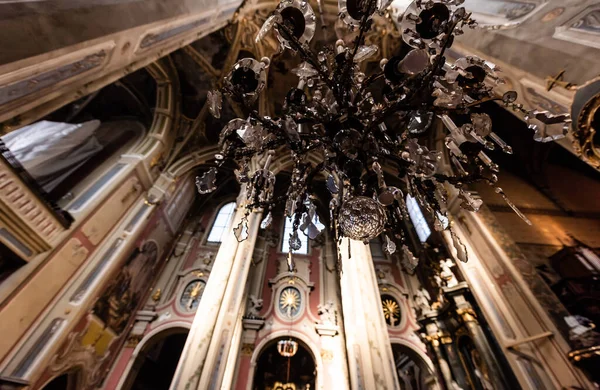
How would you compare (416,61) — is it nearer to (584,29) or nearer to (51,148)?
(584,29)

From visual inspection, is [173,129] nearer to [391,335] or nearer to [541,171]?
[391,335]

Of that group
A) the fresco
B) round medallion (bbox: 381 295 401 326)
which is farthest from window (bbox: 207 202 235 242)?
round medallion (bbox: 381 295 401 326)

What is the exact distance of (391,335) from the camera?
21.1 feet

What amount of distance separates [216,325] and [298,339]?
344cm

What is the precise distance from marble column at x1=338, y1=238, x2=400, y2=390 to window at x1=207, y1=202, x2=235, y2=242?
5.18 m

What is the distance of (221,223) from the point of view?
893 cm

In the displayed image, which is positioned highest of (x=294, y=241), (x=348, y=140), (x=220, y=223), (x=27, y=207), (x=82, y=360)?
(x=220, y=223)

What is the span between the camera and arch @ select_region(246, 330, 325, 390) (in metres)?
5.45

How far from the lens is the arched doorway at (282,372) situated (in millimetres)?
7062

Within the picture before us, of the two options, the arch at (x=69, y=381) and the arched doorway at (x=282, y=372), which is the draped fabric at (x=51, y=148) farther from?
the arched doorway at (x=282, y=372)

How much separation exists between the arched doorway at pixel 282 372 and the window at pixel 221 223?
3.89 m

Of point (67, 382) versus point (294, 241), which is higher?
point (294, 241)

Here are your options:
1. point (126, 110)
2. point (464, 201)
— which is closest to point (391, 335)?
point (464, 201)

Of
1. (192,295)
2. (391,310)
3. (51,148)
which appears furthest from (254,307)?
(51,148)
